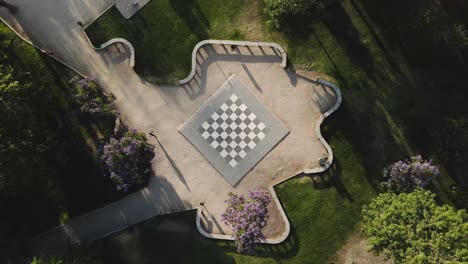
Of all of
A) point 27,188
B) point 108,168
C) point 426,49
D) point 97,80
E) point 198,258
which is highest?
point 97,80

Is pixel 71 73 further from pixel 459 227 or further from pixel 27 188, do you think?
pixel 459 227

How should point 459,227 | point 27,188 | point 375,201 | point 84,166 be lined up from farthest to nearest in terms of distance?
point 84,166
point 27,188
point 375,201
point 459,227

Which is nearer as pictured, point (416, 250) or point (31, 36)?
point (416, 250)

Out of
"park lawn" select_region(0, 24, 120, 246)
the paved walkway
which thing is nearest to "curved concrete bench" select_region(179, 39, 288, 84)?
the paved walkway

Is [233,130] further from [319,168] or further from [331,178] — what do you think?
[331,178]

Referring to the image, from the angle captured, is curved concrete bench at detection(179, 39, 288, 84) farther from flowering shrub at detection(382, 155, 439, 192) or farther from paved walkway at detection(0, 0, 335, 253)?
flowering shrub at detection(382, 155, 439, 192)

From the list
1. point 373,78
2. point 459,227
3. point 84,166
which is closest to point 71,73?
point 84,166
